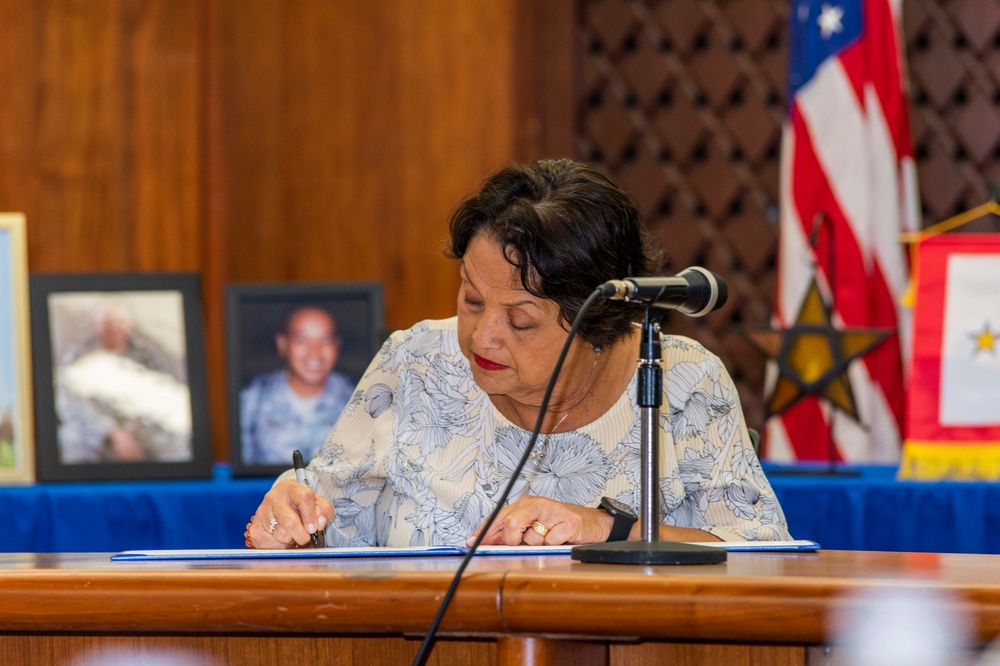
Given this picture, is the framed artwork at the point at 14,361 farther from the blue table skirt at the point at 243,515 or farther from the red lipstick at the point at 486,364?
the red lipstick at the point at 486,364

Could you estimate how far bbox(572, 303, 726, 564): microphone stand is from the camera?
1.26 m

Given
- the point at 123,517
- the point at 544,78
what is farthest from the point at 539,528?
the point at 544,78

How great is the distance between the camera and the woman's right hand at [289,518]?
1581mm

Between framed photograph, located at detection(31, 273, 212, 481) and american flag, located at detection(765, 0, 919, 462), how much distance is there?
1497mm

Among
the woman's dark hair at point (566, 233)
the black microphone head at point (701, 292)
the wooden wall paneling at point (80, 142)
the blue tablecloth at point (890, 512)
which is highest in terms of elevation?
the wooden wall paneling at point (80, 142)

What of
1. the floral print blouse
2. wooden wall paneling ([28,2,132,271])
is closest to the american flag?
the floral print blouse

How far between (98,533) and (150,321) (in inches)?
20.6

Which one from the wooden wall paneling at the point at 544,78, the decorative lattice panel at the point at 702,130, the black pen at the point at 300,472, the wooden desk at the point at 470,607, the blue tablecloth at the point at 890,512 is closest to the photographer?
the wooden desk at the point at 470,607

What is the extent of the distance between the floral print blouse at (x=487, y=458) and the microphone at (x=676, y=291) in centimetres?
50

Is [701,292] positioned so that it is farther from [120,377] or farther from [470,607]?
[120,377]

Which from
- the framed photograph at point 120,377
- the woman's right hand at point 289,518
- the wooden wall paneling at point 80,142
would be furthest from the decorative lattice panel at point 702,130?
the woman's right hand at point 289,518

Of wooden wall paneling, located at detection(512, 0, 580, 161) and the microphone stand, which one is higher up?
wooden wall paneling, located at detection(512, 0, 580, 161)

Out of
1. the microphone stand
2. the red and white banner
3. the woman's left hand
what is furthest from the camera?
the red and white banner

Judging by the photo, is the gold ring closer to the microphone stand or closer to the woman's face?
the microphone stand
